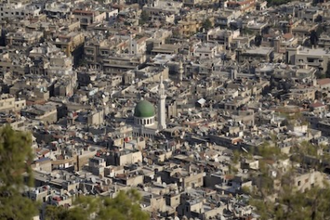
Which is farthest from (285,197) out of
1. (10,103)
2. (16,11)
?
(16,11)

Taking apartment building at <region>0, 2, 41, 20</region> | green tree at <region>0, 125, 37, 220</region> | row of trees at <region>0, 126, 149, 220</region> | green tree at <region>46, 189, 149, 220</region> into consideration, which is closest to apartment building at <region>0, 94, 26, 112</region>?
apartment building at <region>0, 2, 41, 20</region>

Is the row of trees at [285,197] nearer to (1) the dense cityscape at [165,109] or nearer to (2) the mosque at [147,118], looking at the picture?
(1) the dense cityscape at [165,109]

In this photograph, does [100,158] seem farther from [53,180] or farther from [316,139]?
[316,139]

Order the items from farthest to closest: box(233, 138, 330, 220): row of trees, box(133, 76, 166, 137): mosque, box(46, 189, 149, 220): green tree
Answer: box(133, 76, 166, 137): mosque
box(46, 189, 149, 220): green tree
box(233, 138, 330, 220): row of trees

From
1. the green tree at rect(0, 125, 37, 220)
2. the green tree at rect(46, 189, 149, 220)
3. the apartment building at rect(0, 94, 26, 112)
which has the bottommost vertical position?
the apartment building at rect(0, 94, 26, 112)

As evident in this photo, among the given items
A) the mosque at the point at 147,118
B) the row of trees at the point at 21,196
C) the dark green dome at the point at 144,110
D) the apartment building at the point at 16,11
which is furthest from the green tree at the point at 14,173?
the apartment building at the point at 16,11

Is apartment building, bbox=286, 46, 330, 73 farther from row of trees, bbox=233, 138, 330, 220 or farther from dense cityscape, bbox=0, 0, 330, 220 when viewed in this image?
row of trees, bbox=233, 138, 330, 220
